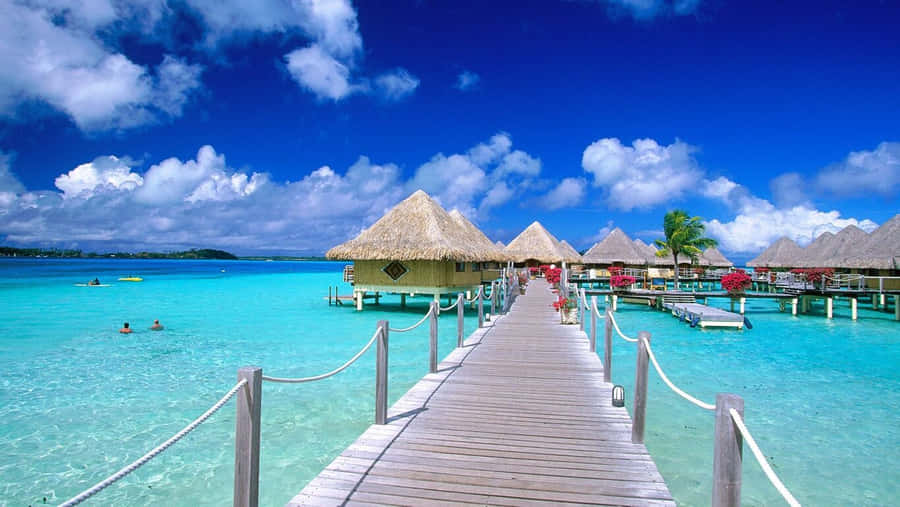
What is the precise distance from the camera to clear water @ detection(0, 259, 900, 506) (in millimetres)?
5797

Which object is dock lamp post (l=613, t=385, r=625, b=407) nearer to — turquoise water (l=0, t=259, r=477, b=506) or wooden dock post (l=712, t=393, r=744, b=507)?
wooden dock post (l=712, t=393, r=744, b=507)

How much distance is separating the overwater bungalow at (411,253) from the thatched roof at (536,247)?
1597cm

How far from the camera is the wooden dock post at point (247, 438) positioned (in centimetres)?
295

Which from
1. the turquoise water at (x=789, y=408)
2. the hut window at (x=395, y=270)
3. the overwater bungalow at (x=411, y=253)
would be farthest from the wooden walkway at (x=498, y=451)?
the hut window at (x=395, y=270)

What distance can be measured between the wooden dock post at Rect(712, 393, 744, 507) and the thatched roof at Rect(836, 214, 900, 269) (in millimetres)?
30014

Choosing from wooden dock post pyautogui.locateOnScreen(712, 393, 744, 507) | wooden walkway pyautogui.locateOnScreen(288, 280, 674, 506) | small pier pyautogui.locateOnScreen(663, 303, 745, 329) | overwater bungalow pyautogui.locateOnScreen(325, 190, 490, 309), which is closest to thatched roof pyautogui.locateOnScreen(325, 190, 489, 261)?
overwater bungalow pyautogui.locateOnScreen(325, 190, 490, 309)

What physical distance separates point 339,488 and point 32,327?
70.4ft

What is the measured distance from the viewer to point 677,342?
15.8 metres

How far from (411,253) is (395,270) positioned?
195 cm

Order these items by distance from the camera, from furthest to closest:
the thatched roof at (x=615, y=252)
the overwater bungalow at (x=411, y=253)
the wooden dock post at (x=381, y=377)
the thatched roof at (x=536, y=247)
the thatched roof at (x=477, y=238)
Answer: the thatched roof at (x=536, y=247), the thatched roof at (x=615, y=252), the thatched roof at (x=477, y=238), the overwater bungalow at (x=411, y=253), the wooden dock post at (x=381, y=377)

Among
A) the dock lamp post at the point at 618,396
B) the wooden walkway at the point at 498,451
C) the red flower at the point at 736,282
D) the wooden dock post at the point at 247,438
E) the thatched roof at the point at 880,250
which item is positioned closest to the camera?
the wooden dock post at the point at 247,438

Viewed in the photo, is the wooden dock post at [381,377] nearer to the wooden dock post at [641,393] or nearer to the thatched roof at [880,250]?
the wooden dock post at [641,393]

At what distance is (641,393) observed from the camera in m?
4.72

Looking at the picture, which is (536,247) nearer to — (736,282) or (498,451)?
(736,282)
